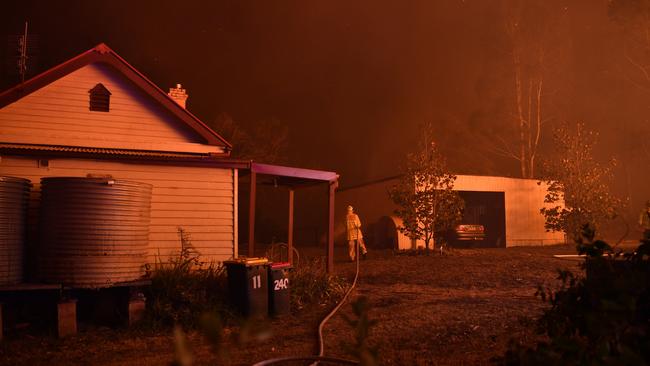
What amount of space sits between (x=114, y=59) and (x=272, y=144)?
942 inches

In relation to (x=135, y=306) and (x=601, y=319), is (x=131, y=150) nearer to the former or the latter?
(x=135, y=306)

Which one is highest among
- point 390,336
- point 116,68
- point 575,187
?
point 116,68

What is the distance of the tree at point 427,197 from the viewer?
2038 centimetres

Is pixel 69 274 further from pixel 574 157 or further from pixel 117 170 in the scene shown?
pixel 574 157

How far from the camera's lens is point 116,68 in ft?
41.5

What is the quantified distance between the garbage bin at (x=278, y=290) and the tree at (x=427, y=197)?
1167cm

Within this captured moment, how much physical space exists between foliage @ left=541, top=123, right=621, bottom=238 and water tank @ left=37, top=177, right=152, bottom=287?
19.6 m

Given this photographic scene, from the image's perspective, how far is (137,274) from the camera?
8508mm

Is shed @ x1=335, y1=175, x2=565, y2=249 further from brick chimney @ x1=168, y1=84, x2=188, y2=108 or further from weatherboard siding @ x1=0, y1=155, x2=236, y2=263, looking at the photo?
weatherboard siding @ x1=0, y1=155, x2=236, y2=263

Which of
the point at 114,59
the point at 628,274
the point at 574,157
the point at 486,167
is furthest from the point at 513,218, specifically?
the point at 628,274

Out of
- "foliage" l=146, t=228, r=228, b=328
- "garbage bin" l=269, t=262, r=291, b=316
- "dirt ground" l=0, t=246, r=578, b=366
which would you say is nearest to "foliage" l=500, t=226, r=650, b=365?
"dirt ground" l=0, t=246, r=578, b=366

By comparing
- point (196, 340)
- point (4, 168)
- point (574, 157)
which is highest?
point (574, 157)

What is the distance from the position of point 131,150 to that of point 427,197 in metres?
11.5

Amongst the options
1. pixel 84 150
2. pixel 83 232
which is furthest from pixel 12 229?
pixel 84 150
